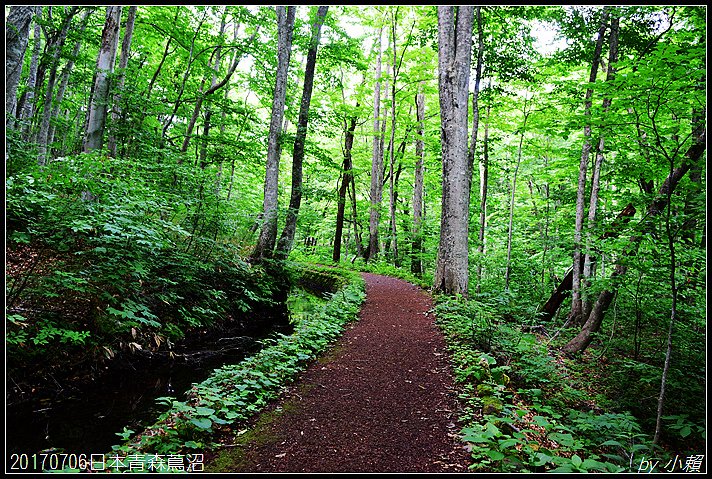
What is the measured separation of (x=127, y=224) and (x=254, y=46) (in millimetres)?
10070

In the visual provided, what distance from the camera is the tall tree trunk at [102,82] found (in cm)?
774

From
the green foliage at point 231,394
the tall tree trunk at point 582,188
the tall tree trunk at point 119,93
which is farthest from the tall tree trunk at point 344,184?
the green foliage at point 231,394

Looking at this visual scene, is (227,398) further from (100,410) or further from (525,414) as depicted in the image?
(525,414)

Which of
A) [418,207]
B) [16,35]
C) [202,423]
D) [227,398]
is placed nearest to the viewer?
[202,423]

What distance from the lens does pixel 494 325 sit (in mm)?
6320

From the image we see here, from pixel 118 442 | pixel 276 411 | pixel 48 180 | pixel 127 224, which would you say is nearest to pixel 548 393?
pixel 276 411

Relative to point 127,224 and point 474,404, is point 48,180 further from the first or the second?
point 474,404

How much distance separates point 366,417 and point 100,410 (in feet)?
10.7

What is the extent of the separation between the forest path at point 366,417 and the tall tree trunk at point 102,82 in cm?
657

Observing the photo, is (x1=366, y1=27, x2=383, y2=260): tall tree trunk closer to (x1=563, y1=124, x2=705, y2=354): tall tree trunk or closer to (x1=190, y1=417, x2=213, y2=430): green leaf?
(x1=563, y1=124, x2=705, y2=354): tall tree trunk

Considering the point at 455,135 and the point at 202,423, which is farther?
the point at 455,135

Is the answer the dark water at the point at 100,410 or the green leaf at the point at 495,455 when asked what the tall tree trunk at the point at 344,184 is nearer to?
the dark water at the point at 100,410

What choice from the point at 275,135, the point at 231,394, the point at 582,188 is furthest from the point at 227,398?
the point at 275,135

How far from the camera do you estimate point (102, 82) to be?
7.79 metres
